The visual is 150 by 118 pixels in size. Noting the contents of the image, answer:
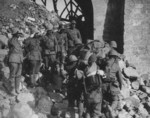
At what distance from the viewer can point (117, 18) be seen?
12172 millimetres

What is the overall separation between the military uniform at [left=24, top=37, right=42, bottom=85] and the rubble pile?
2665 mm

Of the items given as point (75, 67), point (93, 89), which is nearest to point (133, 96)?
point (75, 67)

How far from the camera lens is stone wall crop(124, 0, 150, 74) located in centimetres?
1151

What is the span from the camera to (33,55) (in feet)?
26.2

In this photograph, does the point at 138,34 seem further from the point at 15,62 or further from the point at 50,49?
the point at 15,62

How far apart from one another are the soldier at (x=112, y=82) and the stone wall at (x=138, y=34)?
4473 millimetres

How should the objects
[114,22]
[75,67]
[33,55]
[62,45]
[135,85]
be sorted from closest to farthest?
[75,67] → [33,55] → [62,45] → [135,85] → [114,22]

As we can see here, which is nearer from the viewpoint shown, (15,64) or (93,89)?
(93,89)

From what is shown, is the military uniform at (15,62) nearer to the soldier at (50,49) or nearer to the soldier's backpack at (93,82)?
the soldier at (50,49)

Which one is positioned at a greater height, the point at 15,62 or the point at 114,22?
the point at 114,22

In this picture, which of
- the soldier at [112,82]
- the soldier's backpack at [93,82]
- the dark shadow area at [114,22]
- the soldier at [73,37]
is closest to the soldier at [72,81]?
the soldier's backpack at [93,82]

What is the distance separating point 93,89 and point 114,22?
6368 millimetres

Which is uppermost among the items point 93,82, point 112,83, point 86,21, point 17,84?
point 86,21

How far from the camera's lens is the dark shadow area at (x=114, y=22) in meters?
11.9
